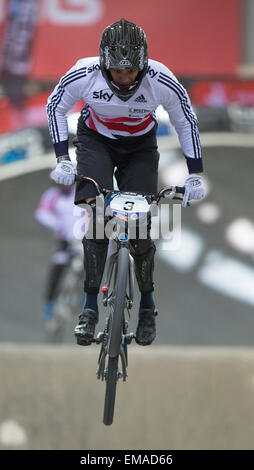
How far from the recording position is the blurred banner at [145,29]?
1653cm

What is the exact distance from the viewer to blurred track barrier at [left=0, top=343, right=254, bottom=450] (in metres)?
10.2

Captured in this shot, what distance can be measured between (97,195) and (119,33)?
1.06 m

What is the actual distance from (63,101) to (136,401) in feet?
17.4

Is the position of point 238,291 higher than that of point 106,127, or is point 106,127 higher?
point 238,291

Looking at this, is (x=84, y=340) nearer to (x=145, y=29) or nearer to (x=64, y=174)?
(x=64, y=174)

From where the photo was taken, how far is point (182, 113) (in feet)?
19.6

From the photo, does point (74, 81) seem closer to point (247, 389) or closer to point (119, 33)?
point (119, 33)

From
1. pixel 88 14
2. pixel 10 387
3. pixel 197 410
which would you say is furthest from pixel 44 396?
pixel 88 14

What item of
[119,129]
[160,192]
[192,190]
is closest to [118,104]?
[119,129]

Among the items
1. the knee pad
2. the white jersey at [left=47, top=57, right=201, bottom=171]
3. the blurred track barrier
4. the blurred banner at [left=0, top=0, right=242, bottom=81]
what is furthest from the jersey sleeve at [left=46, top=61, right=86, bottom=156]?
the blurred banner at [left=0, top=0, right=242, bottom=81]

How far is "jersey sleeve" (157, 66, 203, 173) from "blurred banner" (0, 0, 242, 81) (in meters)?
10.6

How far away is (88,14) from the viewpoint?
16953 mm

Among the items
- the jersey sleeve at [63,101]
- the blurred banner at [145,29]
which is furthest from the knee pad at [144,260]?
the blurred banner at [145,29]

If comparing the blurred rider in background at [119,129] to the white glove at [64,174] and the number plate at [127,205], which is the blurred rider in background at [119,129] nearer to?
the white glove at [64,174]
